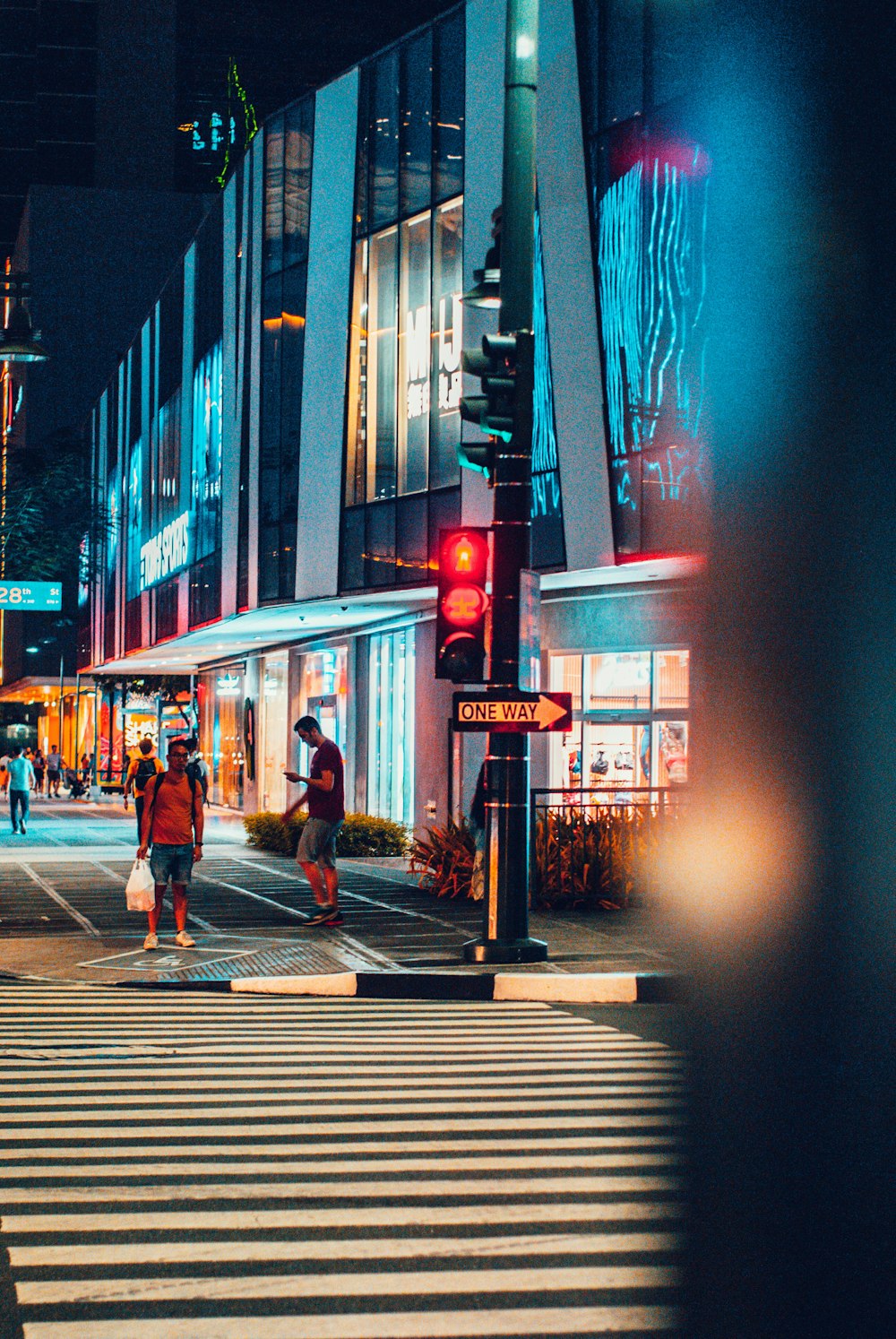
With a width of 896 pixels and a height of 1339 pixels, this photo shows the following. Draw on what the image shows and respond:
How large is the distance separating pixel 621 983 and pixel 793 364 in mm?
10989

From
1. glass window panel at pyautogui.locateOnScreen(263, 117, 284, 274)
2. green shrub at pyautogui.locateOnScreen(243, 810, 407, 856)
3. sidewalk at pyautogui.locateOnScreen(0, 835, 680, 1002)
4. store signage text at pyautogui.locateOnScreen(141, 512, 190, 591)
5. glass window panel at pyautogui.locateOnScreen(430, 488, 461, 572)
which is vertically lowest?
sidewalk at pyautogui.locateOnScreen(0, 835, 680, 1002)

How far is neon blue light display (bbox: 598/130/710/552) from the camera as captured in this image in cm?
1911

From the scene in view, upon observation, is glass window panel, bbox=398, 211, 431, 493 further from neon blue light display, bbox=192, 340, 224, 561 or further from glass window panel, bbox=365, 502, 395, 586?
neon blue light display, bbox=192, 340, 224, 561

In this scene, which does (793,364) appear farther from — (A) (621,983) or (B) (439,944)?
(B) (439,944)

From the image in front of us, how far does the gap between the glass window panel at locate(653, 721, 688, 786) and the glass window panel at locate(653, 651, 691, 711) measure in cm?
27

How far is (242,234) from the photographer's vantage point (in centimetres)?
3184

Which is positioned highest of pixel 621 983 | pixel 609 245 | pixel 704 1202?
pixel 609 245

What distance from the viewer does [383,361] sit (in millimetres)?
26547

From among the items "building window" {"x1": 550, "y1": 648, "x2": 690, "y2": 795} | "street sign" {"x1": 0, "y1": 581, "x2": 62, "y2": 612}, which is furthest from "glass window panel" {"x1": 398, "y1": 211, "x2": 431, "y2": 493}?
"street sign" {"x1": 0, "y1": 581, "x2": 62, "y2": 612}

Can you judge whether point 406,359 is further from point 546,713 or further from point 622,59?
point 546,713

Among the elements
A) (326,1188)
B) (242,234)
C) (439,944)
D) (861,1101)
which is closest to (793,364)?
(861,1101)

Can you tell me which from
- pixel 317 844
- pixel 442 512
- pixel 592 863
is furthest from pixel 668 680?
pixel 317 844

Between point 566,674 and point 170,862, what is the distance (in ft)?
35.3

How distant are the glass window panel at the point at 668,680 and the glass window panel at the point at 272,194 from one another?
1184 cm
